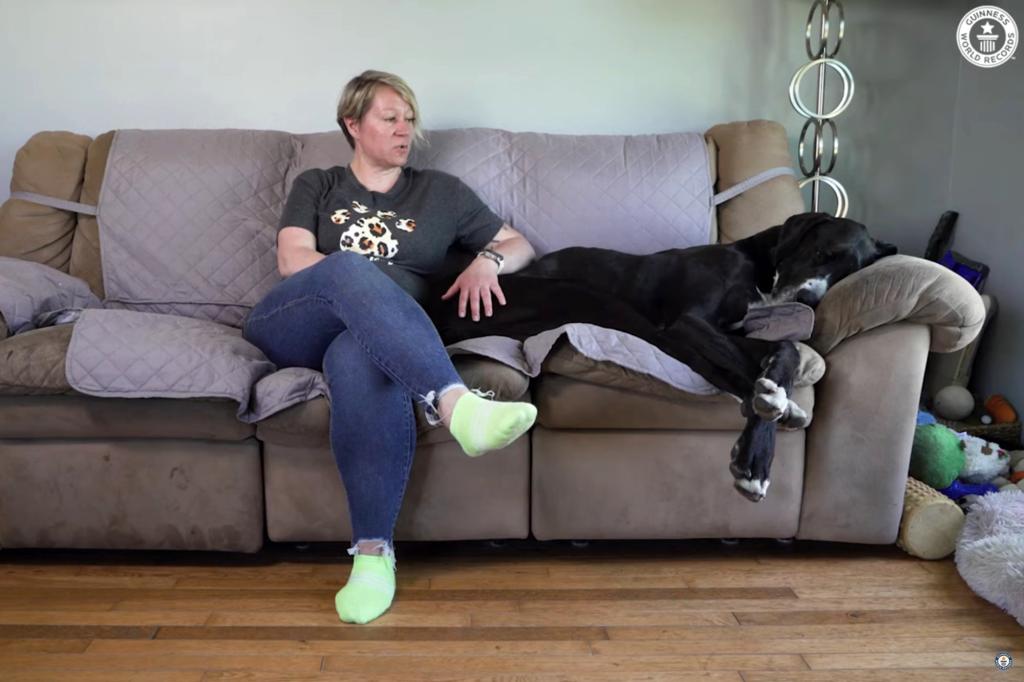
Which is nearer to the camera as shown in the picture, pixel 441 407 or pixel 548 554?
pixel 441 407

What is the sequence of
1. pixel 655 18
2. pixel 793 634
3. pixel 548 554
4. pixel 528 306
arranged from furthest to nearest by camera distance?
pixel 655 18 → pixel 528 306 → pixel 548 554 → pixel 793 634

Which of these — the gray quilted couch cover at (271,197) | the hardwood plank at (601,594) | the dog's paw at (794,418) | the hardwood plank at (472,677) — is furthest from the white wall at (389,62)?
the hardwood plank at (472,677)

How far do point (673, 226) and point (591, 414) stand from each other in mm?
833

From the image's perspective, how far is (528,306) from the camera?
193cm

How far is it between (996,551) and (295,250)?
160 cm

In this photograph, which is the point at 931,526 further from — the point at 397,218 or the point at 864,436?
the point at 397,218

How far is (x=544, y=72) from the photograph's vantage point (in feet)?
8.85

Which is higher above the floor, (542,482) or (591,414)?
(591,414)

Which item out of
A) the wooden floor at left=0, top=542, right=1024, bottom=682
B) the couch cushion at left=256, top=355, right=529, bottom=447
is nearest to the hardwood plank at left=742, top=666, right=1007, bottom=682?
the wooden floor at left=0, top=542, right=1024, bottom=682

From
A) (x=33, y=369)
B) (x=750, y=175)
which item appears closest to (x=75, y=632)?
(x=33, y=369)

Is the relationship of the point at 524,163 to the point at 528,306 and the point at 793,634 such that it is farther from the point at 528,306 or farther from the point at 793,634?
the point at 793,634

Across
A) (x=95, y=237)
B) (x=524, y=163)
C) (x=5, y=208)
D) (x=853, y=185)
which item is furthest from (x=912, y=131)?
(x=5, y=208)

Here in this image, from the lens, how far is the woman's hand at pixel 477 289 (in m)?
1.90

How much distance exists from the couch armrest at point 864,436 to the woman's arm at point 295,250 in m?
1.17
